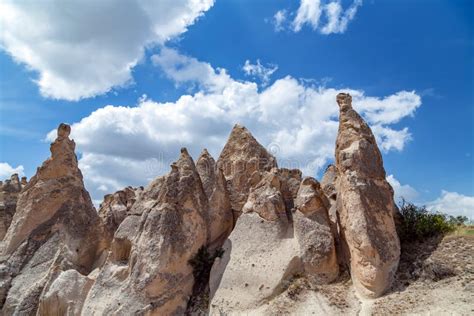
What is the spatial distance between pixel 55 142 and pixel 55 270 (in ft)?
19.6

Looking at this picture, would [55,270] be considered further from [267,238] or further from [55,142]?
[267,238]

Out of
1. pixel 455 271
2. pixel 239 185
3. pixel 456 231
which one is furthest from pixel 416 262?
pixel 239 185

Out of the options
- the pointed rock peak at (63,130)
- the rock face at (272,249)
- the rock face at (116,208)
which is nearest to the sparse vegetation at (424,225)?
the rock face at (272,249)

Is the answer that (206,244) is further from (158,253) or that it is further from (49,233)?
(49,233)

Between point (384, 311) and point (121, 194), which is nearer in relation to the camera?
point (384, 311)

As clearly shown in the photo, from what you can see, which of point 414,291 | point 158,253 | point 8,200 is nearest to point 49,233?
point 158,253

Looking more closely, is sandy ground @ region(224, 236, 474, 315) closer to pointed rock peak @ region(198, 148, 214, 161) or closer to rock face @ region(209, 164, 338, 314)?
rock face @ region(209, 164, 338, 314)

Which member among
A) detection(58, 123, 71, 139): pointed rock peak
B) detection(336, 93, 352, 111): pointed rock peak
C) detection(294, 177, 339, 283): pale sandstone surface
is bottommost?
detection(294, 177, 339, 283): pale sandstone surface

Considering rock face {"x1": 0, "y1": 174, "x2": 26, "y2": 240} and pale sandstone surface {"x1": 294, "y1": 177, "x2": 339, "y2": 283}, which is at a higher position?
rock face {"x1": 0, "y1": 174, "x2": 26, "y2": 240}

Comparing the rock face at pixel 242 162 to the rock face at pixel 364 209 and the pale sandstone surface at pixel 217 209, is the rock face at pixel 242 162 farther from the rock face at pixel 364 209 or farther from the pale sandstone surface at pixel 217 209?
the rock face at pixel 364 209

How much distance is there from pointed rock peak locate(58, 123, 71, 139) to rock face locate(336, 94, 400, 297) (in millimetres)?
11633

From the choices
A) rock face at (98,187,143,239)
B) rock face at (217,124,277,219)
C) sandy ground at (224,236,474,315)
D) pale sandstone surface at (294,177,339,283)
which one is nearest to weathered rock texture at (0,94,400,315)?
pale sandstone surface at (294,177,339,283)

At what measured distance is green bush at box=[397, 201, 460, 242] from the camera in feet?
43.1

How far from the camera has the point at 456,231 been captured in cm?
1286
